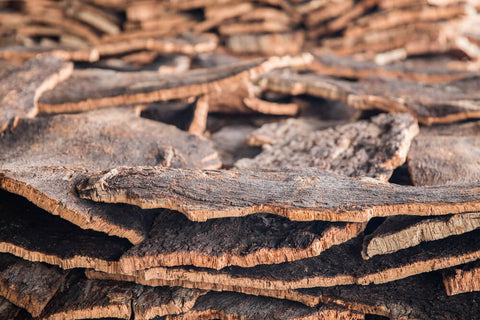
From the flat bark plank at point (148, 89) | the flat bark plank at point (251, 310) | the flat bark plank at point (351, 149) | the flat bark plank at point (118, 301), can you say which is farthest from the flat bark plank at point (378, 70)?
the flat bark plank at point (118, 301)

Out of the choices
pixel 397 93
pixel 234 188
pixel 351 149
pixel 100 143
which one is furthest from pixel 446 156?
pixel 100 143

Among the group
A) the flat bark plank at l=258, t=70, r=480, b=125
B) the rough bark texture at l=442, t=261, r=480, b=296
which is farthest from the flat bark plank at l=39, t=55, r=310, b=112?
the rough bark texture at l=442, t=261, r=480, b=296

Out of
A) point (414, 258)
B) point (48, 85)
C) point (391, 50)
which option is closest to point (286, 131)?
point (414, 258)

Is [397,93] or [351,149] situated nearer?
[351,149]

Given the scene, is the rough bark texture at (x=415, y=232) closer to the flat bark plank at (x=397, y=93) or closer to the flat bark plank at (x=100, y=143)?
the flat bark plank at (x=100, y=143)

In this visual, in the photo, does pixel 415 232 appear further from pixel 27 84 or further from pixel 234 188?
pixel 27 84
